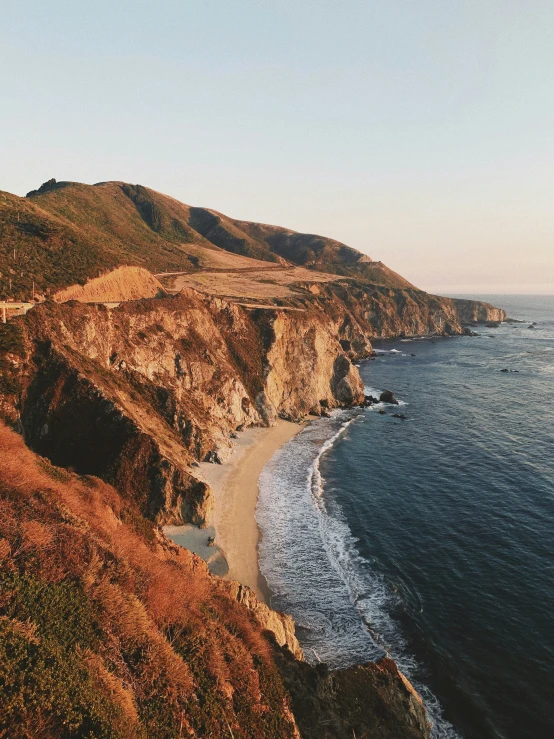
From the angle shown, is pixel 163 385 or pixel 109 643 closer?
pixel 109 643

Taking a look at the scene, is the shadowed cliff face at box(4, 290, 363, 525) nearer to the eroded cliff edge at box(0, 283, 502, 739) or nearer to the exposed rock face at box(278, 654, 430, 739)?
the eroded cliff edge at box(0, 283, 502, 739)

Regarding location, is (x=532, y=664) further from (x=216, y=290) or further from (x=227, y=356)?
(x=216, y=290)

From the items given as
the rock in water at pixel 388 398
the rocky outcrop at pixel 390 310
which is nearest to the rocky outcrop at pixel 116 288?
Answer: the rock in water at pixel 388 398

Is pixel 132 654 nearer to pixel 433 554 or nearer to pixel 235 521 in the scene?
pixel 235 521

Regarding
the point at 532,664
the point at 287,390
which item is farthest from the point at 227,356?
the point at 532,664

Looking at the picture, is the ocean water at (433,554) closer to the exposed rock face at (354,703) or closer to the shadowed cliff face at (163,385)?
the exposed rock face at (354,703)

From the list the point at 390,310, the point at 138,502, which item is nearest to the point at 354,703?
the point at 138,502
